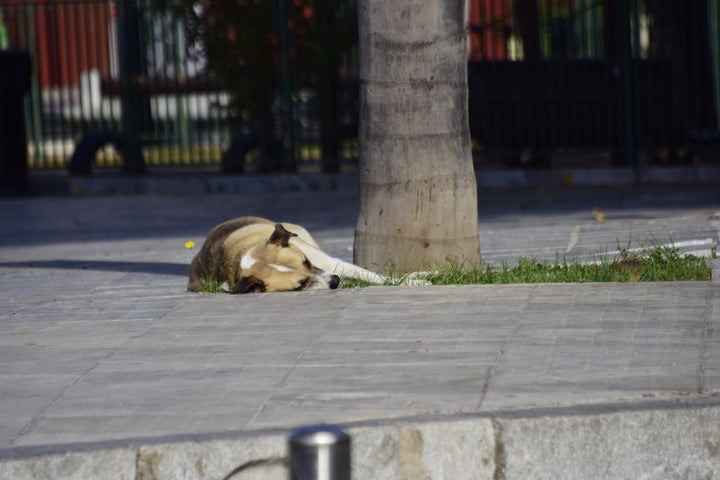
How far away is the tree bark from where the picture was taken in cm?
692

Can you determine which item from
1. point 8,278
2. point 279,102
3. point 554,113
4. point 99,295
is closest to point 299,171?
point 279,102

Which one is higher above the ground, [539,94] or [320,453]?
[539,94]

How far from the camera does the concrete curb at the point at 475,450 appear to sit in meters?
4.13

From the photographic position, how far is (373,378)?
482cm

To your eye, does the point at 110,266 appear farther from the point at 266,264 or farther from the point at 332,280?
the point at 332,280

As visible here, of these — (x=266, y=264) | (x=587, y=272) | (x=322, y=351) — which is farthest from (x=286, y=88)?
(x=322, y=351)

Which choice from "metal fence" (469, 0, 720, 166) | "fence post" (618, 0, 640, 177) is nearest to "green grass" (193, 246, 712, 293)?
"fence post" (618, 0, 640, 177)

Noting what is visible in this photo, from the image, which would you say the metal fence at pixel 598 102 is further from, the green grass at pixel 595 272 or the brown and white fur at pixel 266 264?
the brown and white fur at pixel 266 264

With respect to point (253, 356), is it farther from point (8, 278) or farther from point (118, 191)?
point (118, 191)

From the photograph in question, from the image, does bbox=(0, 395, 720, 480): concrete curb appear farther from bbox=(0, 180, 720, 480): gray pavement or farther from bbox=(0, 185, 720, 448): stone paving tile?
bbox=(0, 185, 720, 448): stone paving tile

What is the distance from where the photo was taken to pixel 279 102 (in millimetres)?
14555

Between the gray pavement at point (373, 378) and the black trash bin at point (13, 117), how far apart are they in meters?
7.69

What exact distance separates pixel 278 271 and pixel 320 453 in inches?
166

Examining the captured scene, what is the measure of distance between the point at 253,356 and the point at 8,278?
3622 mm
